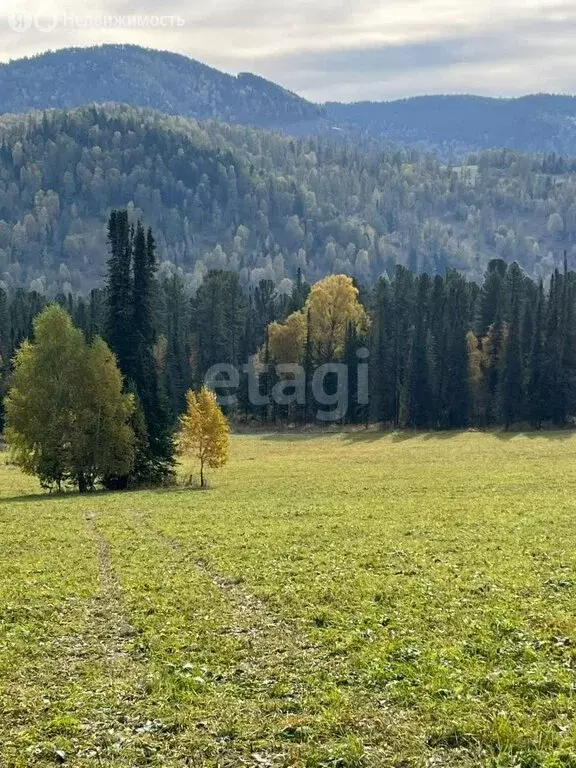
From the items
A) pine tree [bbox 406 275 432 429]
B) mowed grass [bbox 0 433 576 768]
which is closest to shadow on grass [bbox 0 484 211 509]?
mowed grass [bbox 0 433 576 768]

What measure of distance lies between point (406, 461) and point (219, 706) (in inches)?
2382

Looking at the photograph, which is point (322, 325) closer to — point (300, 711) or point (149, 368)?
point (149, 368)

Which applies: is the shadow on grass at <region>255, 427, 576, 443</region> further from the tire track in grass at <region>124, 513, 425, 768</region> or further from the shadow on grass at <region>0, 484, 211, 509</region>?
the tire track in grass at <region>124, 513, 425, 768</region>

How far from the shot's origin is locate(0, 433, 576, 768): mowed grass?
44.6 ft

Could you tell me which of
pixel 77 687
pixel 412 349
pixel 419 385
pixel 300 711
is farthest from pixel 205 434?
pixel 412 349

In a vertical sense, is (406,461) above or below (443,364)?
below

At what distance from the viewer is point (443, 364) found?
123 metres

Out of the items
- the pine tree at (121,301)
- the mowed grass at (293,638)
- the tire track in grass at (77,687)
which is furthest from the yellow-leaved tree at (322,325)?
the tire track in grass at (77,687)

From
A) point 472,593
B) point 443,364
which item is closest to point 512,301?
point 443,364

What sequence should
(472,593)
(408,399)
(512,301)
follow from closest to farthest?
(472,593) → (408,399) → (512,301)

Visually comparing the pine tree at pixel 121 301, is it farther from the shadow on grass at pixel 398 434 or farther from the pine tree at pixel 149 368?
the shadow on grass at pixel 398 434

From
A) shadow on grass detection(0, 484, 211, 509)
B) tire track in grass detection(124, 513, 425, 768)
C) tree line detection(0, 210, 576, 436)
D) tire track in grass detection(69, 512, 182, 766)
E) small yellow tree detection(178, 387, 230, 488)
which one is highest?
tree line detection(0, 210, 576, 436)

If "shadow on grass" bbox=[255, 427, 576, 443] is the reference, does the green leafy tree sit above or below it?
above

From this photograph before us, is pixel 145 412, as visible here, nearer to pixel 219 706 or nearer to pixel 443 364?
pixel 219 706
